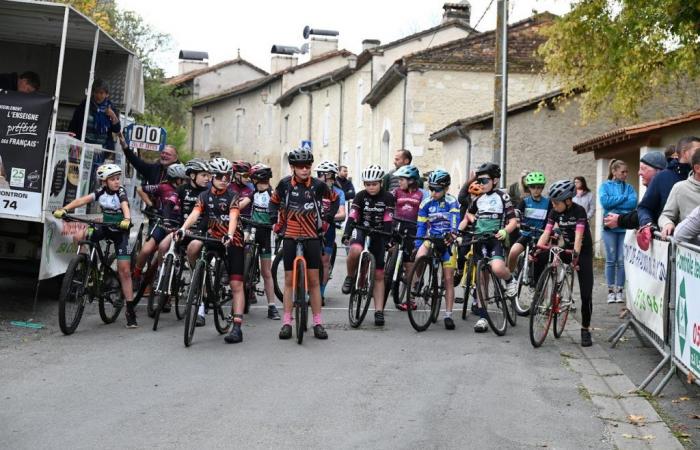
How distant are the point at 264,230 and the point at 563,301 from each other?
4.08m

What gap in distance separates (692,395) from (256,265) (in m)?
6.48

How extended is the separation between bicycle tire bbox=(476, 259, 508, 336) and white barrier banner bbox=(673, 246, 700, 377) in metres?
3.54

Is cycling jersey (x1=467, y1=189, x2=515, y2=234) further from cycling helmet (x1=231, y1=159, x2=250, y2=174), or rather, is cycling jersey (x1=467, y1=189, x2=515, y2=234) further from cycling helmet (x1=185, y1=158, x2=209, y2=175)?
cycling helmet (x1=185, y1=158, x2=209, y2=175)

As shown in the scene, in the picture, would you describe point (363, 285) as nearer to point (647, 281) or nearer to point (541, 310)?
point (541, 310)

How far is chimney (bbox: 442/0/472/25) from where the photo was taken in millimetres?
44250

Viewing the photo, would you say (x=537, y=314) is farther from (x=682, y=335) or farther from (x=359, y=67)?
(x=359, y=67)

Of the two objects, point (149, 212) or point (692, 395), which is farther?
point (149, 212)

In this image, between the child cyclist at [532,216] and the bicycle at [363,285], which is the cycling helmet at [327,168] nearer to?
the bicycle at [363,285]

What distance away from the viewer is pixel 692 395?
26.7 feet

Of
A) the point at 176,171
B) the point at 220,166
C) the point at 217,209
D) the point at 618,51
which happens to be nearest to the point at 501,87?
the point at 618,51

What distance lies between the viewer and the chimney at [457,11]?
4425 cm

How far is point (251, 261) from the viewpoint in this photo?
41.5 feet

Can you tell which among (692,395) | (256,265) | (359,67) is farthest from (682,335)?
(359,67)

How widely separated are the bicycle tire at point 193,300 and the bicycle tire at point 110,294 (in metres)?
1.55
